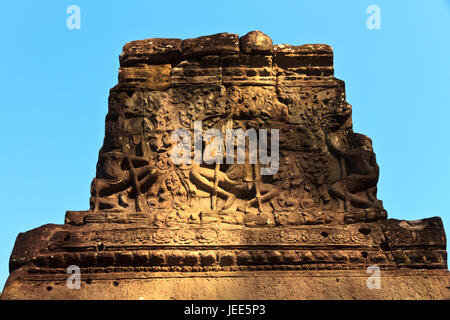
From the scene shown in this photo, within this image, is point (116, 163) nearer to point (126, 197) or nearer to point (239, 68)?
point (126, 197)

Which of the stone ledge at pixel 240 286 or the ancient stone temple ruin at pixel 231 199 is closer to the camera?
the stone ledge at pixel 240 286

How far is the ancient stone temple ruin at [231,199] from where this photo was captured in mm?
5004

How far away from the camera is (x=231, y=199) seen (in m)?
5.71

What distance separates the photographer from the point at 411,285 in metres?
4.99

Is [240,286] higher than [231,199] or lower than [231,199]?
lower

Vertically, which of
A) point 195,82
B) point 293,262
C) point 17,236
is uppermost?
point 195,82

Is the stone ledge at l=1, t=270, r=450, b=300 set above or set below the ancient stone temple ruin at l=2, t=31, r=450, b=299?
below

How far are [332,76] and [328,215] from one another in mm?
1883

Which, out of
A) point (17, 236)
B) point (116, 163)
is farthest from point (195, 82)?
point (17, 236)

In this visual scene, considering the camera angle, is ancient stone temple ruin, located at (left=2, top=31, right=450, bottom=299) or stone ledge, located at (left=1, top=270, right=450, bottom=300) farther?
ancient stone temple ruin, located at (left=2, top=31, right=450, bottom=299)

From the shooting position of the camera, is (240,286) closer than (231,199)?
Yes

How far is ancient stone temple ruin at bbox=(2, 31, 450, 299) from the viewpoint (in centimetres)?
500

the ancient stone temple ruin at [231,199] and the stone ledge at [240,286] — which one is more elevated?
the ancient stone temple ruin at [231,199]

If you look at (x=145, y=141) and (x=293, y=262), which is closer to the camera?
(x=293, y=262)
